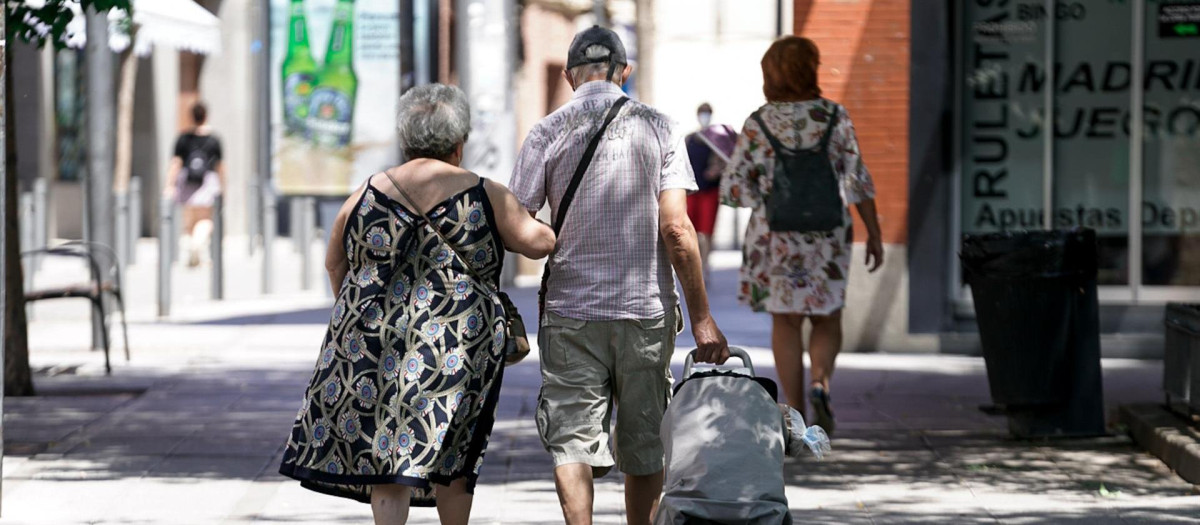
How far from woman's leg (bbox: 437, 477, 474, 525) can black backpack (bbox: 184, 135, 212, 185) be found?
15.0 m

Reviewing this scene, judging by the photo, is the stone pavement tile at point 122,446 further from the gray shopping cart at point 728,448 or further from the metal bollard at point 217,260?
the metal bollard at point 217,260

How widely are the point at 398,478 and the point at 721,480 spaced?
1002 mm

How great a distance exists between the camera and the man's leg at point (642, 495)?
596 centimetres

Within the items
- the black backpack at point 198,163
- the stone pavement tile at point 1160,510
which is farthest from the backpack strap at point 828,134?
the black backpack at point 198,163

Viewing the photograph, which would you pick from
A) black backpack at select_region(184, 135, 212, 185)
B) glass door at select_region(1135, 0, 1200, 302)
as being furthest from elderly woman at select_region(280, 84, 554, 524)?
black backpack at select_region(184, 135, 212, 185)

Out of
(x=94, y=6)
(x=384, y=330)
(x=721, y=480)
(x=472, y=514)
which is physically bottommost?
(x=472, y=514)

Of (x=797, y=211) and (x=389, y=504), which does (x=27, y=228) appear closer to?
(x=797, y=211)

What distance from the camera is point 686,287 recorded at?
5789 millimetres

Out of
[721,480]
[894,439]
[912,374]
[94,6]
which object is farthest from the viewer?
[912,374]

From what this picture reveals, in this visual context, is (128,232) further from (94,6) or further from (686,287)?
(686,287)

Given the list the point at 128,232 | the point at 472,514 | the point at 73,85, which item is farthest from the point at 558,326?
the point at 73,85

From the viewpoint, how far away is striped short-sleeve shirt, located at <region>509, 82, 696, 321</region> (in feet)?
19.0

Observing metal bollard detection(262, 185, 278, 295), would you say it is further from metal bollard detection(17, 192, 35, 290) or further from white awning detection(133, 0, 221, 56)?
metal bollard detection(17, 192, 35, 290)

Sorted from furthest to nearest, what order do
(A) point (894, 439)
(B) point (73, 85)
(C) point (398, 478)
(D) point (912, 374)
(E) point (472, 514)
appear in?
(B) point (73, 85)
(D) point (912, 374)
(A) point (894, 439)
(E) point (472, 514)
(C) point (398, 478)
